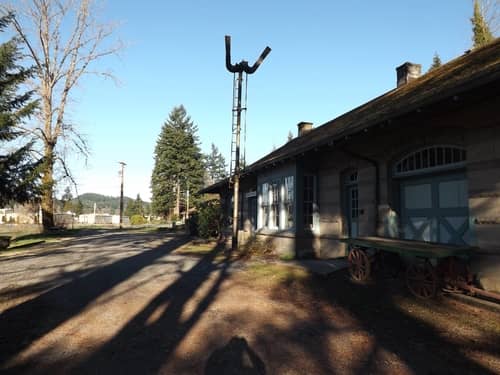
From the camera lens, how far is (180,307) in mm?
5797

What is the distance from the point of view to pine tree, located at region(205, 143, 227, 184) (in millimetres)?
95375

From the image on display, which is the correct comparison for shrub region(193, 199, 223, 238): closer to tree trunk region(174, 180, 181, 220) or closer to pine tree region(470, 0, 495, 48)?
pine tree region(470, 0, 495, 48)

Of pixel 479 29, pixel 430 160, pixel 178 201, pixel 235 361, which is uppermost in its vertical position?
pixel 479 29

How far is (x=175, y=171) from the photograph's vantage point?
54688mm

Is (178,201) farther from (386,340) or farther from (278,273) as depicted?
(386,340)

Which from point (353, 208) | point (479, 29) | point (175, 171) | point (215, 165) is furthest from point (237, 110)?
point (215, 165)

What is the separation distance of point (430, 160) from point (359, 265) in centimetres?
282

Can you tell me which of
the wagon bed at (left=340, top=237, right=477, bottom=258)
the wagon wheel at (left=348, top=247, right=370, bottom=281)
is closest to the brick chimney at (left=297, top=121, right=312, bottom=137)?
the wagon wheel at (left=348, top=247, right=370, bottom=281)

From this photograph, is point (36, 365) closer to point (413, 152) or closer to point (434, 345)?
point (434, 345)

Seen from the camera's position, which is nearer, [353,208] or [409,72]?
[353,208]

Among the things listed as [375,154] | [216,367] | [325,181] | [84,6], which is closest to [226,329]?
[216,367]

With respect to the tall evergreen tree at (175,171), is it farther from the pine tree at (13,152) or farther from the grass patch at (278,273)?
the grass patch at (278,273)

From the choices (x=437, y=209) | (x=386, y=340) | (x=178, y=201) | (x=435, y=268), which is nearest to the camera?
(x=386, y=340)

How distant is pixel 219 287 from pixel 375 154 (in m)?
5.24
